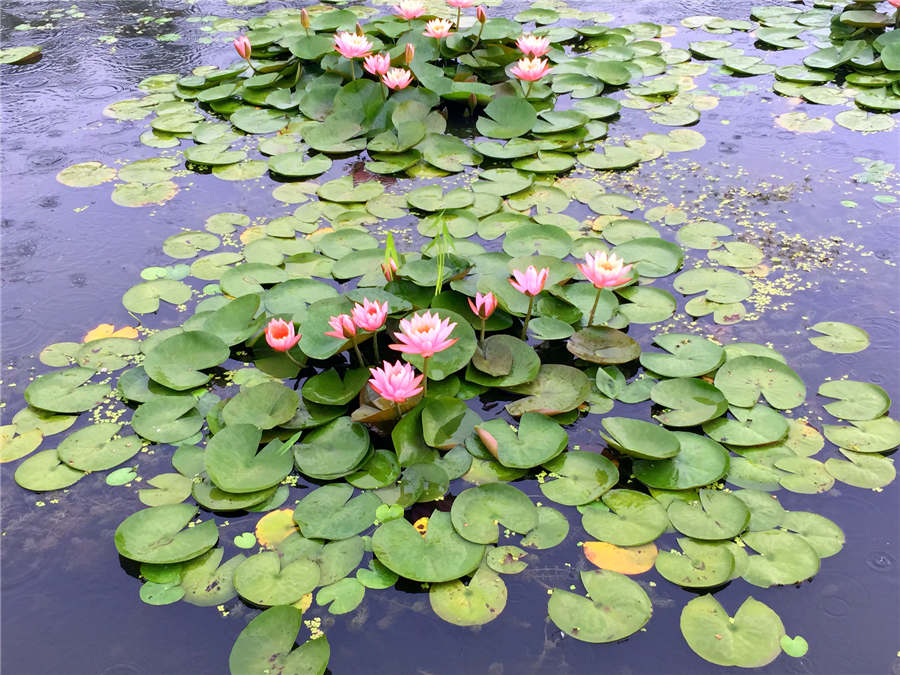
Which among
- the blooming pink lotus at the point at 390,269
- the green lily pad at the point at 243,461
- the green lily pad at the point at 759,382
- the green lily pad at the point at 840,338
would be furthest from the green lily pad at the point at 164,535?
the green lily pad at the point at 840,338

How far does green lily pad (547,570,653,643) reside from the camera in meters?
1.91

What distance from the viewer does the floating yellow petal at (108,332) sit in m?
2.99

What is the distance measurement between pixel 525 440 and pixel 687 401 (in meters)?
0.65

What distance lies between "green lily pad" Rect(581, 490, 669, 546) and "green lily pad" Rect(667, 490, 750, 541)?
0.05m

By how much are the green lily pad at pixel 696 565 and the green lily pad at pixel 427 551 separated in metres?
0.56

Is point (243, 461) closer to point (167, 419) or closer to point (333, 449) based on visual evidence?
point (333, 449)

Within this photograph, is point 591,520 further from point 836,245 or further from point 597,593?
point 836,245

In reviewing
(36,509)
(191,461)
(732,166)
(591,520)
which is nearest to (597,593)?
(591,520)

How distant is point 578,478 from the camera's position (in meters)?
2.35

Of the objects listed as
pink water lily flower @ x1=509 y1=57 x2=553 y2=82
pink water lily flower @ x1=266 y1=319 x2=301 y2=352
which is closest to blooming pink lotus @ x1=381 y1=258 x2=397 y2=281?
pink water lily flower @ x1=266 y1=319 x2=301 y2=352

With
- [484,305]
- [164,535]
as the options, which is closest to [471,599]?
[164,535]

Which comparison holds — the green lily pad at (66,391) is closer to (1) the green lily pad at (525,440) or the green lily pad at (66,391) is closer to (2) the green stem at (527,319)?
(1) the green lily pad at (525,440)

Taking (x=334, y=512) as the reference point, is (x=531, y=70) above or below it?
above

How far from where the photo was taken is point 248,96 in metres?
4.86
